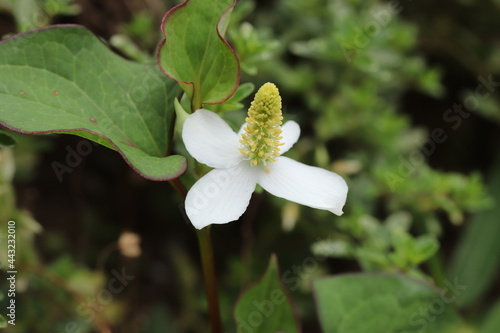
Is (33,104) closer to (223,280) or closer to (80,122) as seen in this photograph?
(80,122)

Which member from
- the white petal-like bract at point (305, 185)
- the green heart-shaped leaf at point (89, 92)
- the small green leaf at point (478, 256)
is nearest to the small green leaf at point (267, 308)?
the white petal-like bract at point (305, 185)

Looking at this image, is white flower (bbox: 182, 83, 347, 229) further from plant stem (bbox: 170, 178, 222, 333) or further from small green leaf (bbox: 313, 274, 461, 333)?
small green leaf (bbox: 313, 274, 461, 333)

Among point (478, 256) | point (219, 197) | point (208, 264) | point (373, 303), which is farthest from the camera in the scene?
point (478, 256)

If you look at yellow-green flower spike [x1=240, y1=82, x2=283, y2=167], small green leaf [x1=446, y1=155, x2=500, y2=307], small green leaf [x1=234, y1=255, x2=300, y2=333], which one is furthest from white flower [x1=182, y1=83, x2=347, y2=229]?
small green leaf [x1=446, y1=155, x2=500, y2=307]

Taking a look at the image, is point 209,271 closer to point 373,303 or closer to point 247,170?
point 247,170

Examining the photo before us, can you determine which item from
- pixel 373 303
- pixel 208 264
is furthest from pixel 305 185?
pixel 373 303

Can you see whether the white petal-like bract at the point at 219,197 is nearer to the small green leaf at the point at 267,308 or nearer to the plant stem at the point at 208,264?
the plant stem at the point at 208,264
